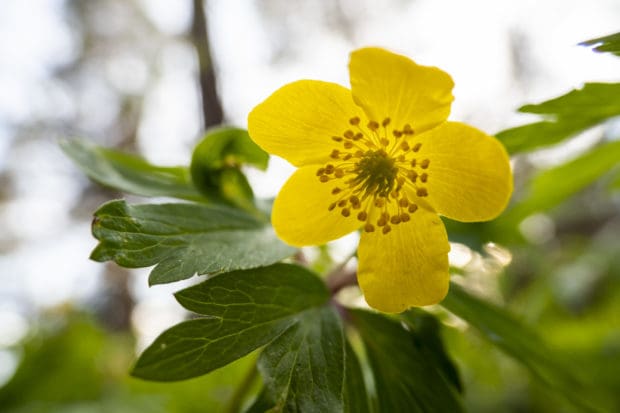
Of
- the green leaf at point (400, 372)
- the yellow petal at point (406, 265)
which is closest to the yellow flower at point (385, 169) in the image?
the yellow petal at point (406, 265)

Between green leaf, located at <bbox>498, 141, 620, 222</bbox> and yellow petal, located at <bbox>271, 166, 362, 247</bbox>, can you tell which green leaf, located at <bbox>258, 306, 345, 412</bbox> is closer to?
yellow petal, located at <bbox>271, 166, 362, 247</bbox>

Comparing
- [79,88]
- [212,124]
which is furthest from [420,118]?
[79,88]

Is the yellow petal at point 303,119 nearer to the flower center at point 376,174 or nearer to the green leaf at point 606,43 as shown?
the flower center at point 376,174

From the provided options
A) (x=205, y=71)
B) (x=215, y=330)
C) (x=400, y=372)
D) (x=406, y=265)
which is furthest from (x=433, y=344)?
(x=205, y=71)

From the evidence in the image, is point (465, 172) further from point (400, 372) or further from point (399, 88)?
point (400, 372)

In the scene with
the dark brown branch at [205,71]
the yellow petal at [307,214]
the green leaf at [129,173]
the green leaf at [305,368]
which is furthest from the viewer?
the dark brown branch at [205,71]

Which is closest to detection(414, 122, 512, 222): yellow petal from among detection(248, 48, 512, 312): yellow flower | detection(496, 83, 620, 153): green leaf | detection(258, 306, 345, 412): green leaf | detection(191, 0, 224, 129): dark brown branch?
detection(248, 48, 512, 312): yellow flower

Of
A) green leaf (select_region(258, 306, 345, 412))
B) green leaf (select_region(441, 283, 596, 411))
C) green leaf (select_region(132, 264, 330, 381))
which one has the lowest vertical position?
green leaf (select_region(441, 283, 596, 411))

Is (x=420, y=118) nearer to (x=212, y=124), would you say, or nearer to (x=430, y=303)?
(x=430, y=303)
